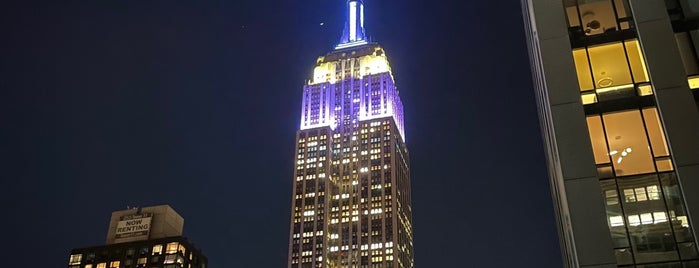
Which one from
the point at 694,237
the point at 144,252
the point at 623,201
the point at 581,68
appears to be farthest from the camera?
the point at 144,252

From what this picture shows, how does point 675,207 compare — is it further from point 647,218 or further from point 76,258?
point 76,258

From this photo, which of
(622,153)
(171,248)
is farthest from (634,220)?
(171,248)

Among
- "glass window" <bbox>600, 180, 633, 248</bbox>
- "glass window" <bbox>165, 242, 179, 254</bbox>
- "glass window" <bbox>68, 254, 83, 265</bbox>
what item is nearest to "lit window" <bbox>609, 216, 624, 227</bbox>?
"glass window" <bbox>600, 180, 633, 248</bbox>

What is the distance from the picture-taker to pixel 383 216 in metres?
186

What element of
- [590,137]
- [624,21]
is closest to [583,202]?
[590,137]

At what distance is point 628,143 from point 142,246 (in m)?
135

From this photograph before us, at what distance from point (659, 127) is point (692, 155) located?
1948mm

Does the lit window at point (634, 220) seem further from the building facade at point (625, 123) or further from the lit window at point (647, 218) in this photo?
the lit window at point (647, 218)

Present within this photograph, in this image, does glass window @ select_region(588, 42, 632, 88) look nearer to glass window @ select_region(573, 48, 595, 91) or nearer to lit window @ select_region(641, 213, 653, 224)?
glass window @ select_region(573, 48, 595, 91)

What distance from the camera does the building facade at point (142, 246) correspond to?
145 meters

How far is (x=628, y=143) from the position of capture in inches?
1069

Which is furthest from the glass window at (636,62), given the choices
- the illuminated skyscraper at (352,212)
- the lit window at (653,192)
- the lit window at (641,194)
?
the illuminated skyscraper at (352,212)

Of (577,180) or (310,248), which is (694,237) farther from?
(310,248)

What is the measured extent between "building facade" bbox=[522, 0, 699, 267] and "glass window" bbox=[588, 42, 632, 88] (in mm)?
44
